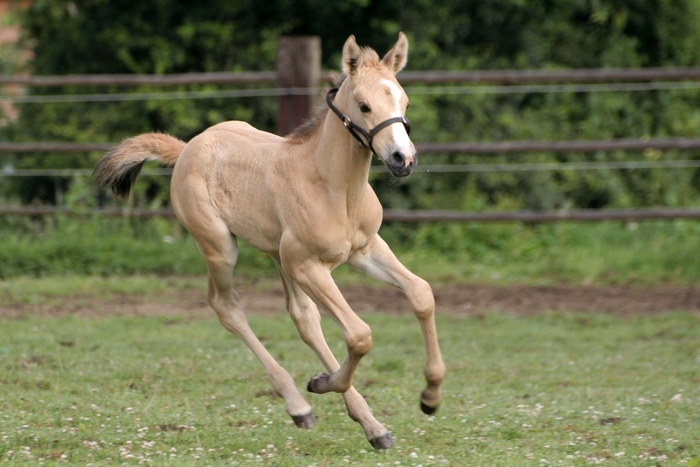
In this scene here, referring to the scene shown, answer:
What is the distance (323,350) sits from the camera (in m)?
5.01

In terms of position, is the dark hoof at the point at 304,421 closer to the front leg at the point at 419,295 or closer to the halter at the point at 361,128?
the front leg at the point at 419,295

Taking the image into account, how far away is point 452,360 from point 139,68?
6.79 m

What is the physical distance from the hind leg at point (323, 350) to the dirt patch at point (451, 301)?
126 inches

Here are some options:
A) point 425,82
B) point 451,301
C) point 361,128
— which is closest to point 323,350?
point 361,128

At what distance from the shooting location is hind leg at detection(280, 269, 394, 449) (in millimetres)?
4590

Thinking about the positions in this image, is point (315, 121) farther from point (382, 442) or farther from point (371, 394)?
point (371, 394)

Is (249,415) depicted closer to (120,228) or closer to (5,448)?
(5,448)

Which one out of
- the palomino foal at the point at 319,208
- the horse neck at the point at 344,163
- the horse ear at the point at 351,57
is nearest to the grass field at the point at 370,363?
the palomino foal at the point at 319,208

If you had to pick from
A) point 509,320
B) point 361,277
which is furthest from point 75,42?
point 509,320

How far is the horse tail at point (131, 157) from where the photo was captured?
5.73 meters

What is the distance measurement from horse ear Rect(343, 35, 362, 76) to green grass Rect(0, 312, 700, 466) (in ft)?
5.97

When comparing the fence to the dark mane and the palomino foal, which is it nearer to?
the palomino foal

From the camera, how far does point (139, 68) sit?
11875 mm

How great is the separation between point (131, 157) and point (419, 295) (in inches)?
85.0
